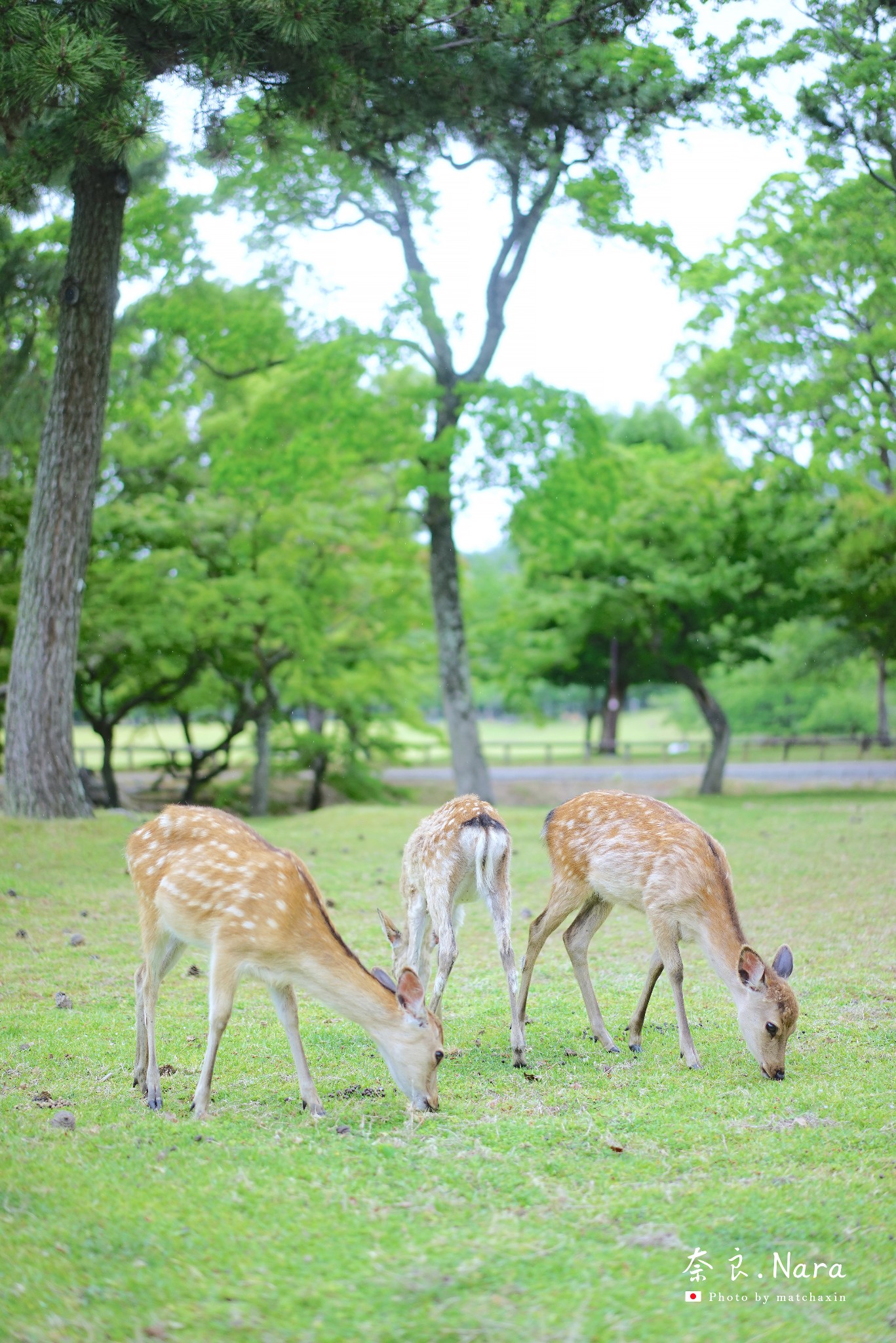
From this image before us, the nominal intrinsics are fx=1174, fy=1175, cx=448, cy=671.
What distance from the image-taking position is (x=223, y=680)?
72.2 ft

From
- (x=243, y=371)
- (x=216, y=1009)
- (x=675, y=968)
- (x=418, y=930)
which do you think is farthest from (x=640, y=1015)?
(x=243, y=371)

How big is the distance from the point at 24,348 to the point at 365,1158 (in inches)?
564

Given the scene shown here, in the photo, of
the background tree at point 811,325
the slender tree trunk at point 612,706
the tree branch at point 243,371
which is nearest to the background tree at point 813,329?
the background tree at point 811,325

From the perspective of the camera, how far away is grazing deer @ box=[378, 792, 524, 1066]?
5.43 m

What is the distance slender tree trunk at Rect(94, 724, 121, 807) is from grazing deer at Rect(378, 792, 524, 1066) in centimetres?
1596

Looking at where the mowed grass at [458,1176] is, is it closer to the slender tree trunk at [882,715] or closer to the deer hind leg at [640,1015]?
the deer hind leg at [640,1015]

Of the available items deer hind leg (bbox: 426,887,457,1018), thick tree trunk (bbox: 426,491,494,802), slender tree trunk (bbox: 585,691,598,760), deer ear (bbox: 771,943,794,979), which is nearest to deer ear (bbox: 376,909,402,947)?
deer hind leg (bbox: 426,887,457,1018)

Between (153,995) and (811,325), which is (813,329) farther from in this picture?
(153,995)

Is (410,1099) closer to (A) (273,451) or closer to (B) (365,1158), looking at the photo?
(B) (365,1158)

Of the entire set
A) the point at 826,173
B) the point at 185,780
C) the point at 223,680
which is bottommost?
the point at 185,780

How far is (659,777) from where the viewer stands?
26.1 m

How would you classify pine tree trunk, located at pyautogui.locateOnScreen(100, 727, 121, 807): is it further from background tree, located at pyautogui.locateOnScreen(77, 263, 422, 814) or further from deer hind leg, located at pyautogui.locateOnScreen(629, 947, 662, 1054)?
deer hind leg, located at pyautogui.locateOnScreen(629, 947, 662, 1054)

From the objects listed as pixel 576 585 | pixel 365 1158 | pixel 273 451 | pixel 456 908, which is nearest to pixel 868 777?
pixel 576 585

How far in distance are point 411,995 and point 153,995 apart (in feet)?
3.50
